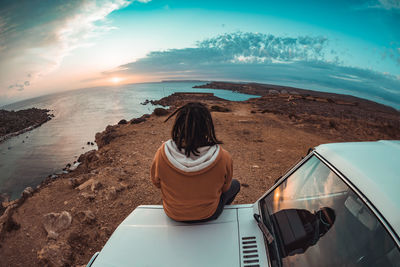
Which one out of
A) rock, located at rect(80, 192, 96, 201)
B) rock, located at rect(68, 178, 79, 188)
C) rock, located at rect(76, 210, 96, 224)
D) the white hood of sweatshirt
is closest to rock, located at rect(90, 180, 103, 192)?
rock, located at rect(80, 192, 96, 201)

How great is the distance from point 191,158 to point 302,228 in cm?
120

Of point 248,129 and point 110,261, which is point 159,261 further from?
point 248,129

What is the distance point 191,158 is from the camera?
1696mm

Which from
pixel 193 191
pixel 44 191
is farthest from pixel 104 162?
pixel 193 191

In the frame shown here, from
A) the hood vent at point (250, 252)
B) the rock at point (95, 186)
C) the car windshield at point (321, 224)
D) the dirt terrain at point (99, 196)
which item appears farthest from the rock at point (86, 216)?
the car windshield at point (321, 224)

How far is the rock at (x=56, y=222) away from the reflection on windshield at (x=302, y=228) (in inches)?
170

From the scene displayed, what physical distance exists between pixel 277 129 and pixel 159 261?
11.4 metres

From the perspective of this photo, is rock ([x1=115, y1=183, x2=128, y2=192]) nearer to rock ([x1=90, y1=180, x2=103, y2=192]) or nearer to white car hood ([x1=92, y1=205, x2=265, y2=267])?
rock ([x1=90, y1=180, x2=103, y2=192])

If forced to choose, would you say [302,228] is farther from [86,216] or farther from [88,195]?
[88,195]

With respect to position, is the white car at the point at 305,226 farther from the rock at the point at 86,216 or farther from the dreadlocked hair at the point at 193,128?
the rock at the point at 86,216

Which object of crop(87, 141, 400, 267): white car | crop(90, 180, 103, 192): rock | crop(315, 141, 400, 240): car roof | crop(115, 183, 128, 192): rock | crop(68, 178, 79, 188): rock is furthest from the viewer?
crop(68, 178, 79, 188): rock

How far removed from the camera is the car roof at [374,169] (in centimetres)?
100

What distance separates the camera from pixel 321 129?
11633 millimetres

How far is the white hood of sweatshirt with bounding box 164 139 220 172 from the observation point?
5.38 feet
